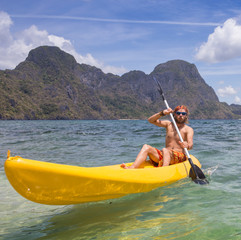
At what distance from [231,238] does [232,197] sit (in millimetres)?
1698

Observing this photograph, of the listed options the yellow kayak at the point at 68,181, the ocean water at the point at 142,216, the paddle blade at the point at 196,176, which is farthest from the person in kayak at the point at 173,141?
the yellow kayak at the point at 68,181

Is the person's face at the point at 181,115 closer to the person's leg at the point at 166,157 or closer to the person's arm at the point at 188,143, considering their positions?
the person's arm at the point at 188,143

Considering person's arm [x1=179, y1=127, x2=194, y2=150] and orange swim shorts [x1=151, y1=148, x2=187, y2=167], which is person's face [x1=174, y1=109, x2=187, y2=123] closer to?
person's arm [x1=179, y1=127, x2=194, y2=150]

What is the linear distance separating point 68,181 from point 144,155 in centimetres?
200

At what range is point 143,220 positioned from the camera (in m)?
3.73

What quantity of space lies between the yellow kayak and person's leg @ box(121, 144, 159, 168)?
1.30 ft

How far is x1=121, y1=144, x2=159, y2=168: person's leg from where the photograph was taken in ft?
16.4

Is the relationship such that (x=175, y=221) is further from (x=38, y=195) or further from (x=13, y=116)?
(x=13, y=116)

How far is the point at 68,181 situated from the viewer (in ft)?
11.6

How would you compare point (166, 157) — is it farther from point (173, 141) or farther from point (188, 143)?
point (188, 143)

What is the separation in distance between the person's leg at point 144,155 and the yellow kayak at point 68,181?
40 centimetres

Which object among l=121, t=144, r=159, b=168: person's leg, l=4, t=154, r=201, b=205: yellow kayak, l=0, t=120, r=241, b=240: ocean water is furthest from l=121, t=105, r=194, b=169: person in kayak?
l=4, t=154, r=201, b=205: yellow kayak

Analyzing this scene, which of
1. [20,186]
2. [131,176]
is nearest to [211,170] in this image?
[131,176]

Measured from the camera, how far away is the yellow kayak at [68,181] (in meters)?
3.23
